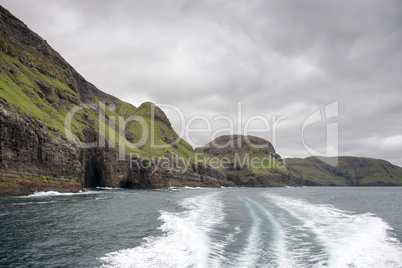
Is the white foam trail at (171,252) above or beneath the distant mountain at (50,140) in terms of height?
beneath

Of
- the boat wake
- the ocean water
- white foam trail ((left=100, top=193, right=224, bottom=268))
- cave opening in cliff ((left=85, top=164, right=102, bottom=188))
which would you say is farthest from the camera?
cave opening in cliff ((left=85, top=164, right=102, bottom=188))

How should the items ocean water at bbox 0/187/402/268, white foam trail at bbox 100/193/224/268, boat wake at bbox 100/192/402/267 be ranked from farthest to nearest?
boat wake at bbox 100/192/402/267, ocean water at bbox 0/187/402/268, white foam trail at bbox 100/193/224/268

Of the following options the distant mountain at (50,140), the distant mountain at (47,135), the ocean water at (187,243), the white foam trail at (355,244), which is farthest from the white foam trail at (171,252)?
the distant mountain at (47,135)

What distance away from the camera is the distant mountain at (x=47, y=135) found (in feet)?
158

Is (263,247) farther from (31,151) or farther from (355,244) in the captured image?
(31,151)

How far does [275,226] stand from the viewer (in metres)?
24.9

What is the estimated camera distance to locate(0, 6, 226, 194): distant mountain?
48072 mm

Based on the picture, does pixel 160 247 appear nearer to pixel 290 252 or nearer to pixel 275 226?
pixel 290 252

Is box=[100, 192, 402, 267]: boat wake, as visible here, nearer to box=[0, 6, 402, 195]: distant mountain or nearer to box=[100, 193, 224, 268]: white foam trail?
box=[100, 193, 224, 268]: white foam trail

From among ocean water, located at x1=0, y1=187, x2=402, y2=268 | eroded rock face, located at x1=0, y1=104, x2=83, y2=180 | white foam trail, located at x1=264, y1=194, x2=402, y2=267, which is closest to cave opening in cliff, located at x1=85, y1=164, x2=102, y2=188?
eroded rock face, located at x1=0, y1=104, x2=83, y2=180

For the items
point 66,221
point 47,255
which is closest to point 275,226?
point 47,255

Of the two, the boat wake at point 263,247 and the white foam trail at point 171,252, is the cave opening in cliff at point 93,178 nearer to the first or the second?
the boat wake at point 263,247

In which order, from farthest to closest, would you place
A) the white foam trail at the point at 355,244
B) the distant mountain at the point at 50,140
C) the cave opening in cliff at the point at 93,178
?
the cave opening in cliff at the point at 93,178
the distant mountain at the point at 50,140
the white foam trail at the point at 355,244

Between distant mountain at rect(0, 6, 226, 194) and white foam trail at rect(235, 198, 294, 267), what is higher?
distant mountain at rect(0, 6, 226, 194)
